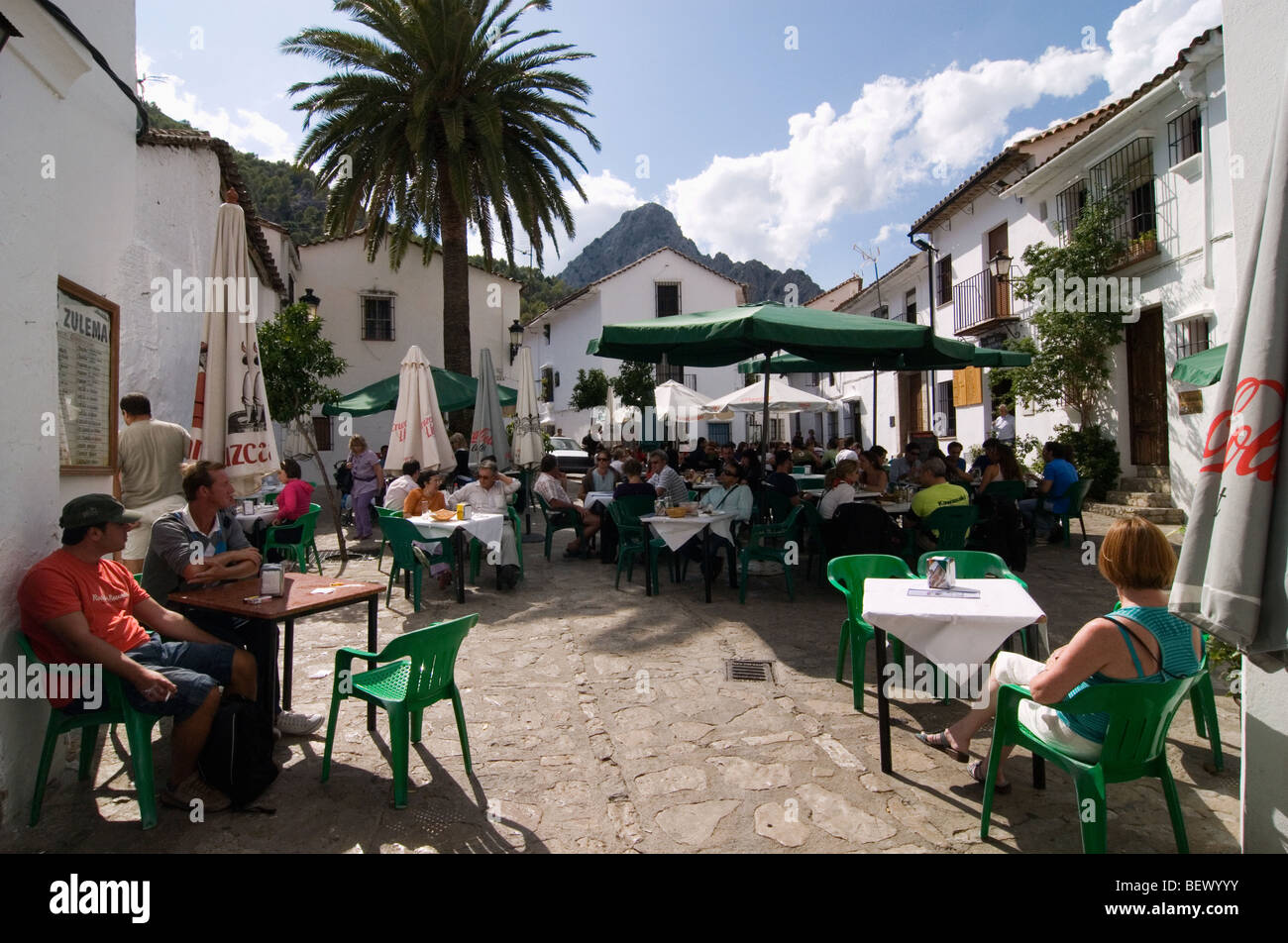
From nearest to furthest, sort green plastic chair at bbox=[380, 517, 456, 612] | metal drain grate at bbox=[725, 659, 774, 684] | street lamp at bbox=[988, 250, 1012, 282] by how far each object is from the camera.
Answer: metal drain grate at bbox=[725, 659, 774, 684] → green plastic chair at bbox=[380, 517, 456, 612] → street lamp at bbox=[988, 250, 1012, 282]

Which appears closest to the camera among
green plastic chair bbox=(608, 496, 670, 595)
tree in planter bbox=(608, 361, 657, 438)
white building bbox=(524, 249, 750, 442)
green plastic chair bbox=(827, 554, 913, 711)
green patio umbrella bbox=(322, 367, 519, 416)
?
green plastic chair bbox=(827, 554, 913, 711)

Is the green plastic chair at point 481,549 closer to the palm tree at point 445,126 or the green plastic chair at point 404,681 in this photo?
the green plastic chair at point 404,681

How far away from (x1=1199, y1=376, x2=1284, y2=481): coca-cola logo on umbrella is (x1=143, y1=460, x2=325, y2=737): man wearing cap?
3.95m

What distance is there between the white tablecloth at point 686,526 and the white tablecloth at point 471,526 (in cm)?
151

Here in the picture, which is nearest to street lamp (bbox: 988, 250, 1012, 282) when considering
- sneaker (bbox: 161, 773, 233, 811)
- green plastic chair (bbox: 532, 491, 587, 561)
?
green plastic chair (bbox: 532, 491, 587, 561)

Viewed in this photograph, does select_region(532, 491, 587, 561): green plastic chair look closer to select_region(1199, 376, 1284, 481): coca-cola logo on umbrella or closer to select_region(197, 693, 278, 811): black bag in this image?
select_region(197, 693, 278, 811): black bag

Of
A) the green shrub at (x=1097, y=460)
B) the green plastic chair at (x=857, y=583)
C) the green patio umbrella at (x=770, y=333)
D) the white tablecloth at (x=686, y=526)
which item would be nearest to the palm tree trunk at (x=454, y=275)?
the green patio umbrella at (x=770, y=333)

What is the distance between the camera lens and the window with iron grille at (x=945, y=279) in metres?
19.0

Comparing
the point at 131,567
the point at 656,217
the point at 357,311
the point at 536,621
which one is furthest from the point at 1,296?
the point at 656,217

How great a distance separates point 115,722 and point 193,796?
1.53 feet

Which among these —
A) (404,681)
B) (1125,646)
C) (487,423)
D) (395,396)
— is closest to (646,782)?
(404,681)

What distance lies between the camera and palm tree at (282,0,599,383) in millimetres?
13188

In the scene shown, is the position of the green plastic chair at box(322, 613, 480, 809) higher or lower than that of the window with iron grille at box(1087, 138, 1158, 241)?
lower

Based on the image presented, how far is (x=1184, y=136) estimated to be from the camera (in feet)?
35.6
